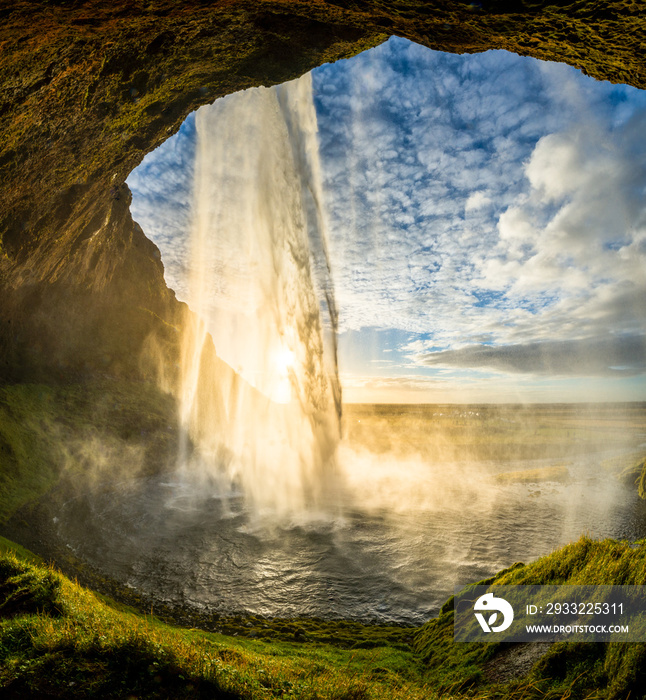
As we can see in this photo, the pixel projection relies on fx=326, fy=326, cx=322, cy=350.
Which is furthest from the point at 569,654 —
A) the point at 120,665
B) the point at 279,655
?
the point at 120,665

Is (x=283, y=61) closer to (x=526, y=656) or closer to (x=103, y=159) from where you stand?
(x=103, y=159)

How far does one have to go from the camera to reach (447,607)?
29.0ft

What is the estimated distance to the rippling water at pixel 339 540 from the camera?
11.8 meters

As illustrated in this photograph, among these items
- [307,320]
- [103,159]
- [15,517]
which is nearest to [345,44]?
[103,159]

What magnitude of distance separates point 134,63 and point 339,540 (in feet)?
69.1

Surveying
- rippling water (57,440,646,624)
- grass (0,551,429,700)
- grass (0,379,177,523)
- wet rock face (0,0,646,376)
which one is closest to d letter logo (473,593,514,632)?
grass (0,551,429,700)

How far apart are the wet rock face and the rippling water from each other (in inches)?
585

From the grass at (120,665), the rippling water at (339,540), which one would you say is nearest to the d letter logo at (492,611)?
the grass at (120,665)

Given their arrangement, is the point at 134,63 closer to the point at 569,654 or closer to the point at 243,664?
the point at 243,664

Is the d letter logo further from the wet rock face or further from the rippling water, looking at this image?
the wet rock face

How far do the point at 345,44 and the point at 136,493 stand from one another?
91.2 feet

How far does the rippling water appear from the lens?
1179 cm

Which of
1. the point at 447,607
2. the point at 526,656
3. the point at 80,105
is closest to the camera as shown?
the point at 526,656

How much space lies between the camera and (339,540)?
53.3ft
